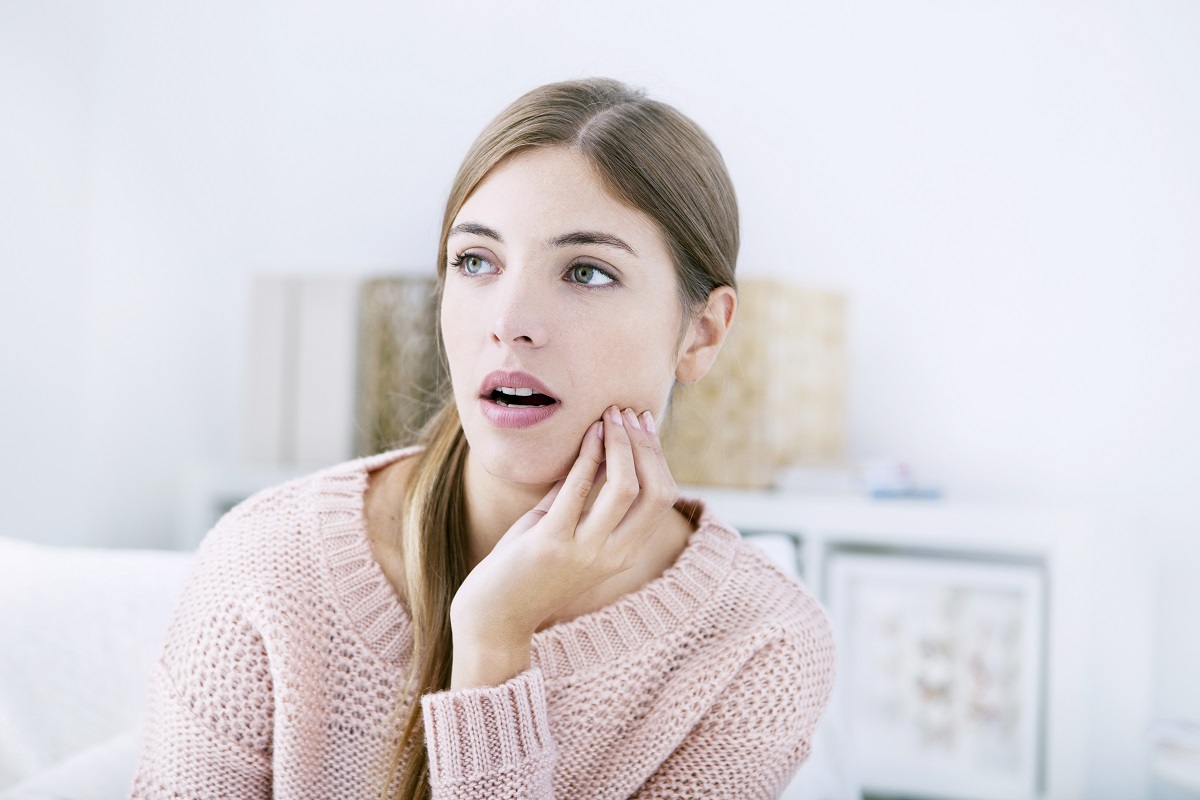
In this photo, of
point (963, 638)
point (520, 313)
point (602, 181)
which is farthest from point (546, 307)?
point (963, 638)

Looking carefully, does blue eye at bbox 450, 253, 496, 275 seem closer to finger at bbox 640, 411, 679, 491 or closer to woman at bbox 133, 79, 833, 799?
woman at bbox 133, 79, 833, 799

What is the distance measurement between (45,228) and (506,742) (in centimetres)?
215

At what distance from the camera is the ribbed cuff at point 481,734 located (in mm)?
963

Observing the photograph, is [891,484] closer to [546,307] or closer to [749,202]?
[749,202]

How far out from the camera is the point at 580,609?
1171mm

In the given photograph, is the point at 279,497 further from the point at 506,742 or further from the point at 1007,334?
the point at 1007,334

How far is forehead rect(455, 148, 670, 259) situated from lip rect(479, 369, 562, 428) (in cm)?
14

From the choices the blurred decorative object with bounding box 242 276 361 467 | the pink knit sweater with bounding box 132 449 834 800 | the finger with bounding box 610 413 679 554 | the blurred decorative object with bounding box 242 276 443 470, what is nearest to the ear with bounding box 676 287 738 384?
the finger with bounding box 610 413 679 554

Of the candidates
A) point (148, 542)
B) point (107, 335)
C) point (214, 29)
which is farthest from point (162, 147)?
point (148, 542)

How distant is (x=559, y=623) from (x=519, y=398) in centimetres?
27

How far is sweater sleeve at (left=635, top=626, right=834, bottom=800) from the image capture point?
107 centimetres

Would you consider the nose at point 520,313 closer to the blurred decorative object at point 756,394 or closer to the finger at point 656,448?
the finger at point 656,448

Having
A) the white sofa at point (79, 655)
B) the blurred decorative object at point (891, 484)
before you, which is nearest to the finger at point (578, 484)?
the white sofa at point (79, 655)

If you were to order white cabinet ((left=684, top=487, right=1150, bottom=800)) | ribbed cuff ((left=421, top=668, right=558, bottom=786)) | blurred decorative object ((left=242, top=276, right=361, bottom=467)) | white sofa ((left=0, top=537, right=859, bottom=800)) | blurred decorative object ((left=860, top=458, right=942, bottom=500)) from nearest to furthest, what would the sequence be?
1. ribbed cuff ((left=421, top=668, right=558, bottom=786))
2. white sofa ((left=0, top=537, right=859, bottom=800))
3. white cabinet ((left=684, top=487, right=1150, bottom=800))
4. blurred decorative object ((left=860, top=458, right=942, bottom=500))
5. blurred decorative object ((left=242, top=276, right=361, bottom=467))
